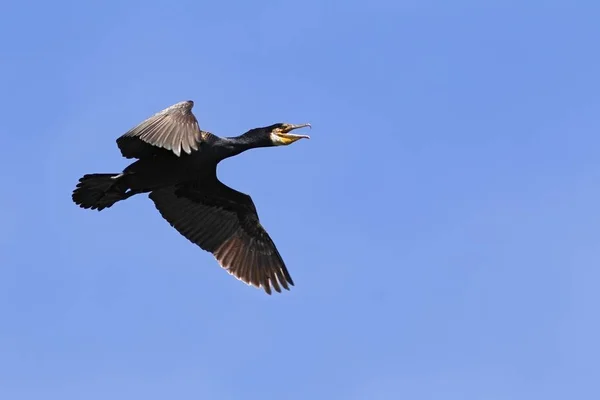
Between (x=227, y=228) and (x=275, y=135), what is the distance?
227 cm

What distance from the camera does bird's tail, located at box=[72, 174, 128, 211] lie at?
22955 millimetres

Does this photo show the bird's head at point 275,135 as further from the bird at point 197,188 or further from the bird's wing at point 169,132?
the bird's wing at point 169,132

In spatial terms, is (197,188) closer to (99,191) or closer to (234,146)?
(234,146)

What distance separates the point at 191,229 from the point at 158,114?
13.6ft

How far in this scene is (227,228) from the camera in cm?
2522

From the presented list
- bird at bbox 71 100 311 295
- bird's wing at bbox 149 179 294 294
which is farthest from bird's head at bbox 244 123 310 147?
bird's wing at bbox 149 179 294 294

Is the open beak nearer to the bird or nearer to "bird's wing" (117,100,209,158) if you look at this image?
the bird

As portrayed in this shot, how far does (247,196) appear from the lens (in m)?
25.0

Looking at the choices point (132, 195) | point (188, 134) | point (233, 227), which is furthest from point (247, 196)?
point (188, 134)

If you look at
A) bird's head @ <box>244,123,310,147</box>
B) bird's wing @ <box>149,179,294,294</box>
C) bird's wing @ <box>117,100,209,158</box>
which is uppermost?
bird's head @ <box>244,123,310,147</box>

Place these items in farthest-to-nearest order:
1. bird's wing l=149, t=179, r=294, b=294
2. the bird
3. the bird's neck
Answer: bird's wing l=149, t=179, r=294, b=294
the bird's neck
the bird

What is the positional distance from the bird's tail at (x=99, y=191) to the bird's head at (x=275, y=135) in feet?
8.45

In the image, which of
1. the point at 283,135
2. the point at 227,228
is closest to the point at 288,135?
the point at 283,135

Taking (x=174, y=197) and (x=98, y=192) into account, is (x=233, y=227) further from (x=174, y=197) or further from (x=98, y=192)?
(x=98, y=192)
